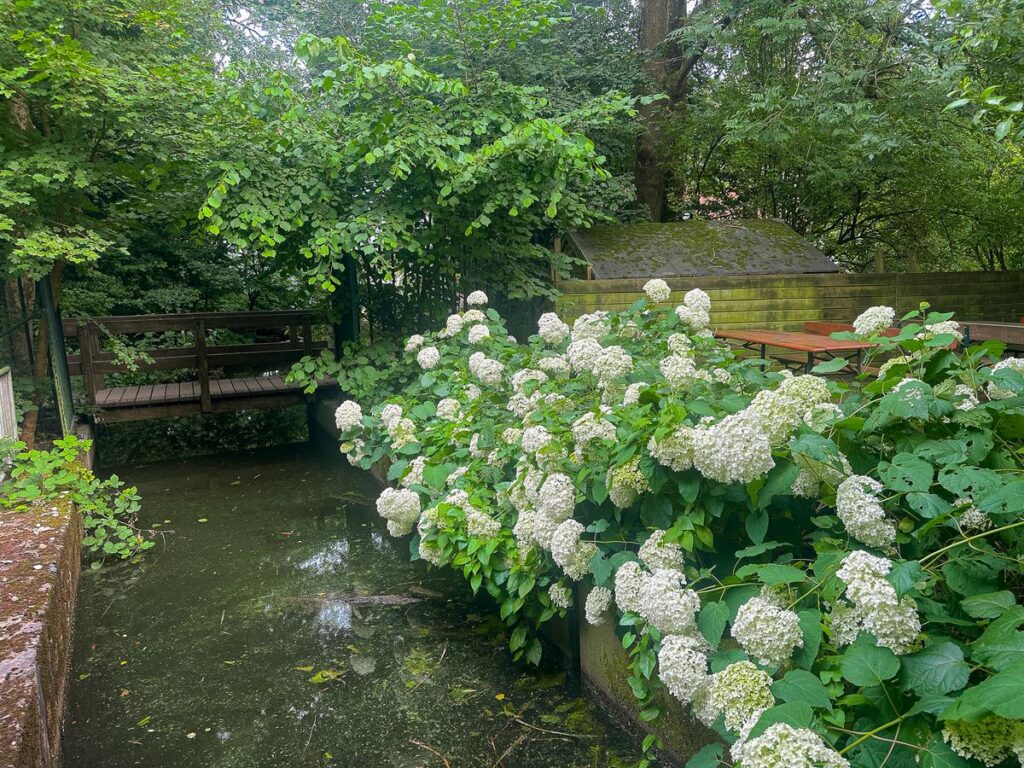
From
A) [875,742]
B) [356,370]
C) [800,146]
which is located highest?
[800,146]

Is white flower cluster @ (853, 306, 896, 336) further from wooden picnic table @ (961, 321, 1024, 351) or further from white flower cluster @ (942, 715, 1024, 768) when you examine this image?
wooden picnic table @ (961, 321, 1024, 351)

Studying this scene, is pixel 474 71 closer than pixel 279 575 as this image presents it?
No

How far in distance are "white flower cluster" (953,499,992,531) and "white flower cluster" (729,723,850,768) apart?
61 centimetres

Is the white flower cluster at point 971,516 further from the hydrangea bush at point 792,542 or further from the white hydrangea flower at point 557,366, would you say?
the white hydrangea flower at point 557,366

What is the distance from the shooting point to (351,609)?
3.52m

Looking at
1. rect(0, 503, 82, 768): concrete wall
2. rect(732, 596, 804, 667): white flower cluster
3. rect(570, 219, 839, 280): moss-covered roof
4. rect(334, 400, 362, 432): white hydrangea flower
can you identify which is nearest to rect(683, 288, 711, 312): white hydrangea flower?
rect(334, 400, 362, 432): white hydrangea flower

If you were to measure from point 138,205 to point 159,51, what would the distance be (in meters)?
1.38

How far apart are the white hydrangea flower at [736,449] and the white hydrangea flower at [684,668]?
0.42m

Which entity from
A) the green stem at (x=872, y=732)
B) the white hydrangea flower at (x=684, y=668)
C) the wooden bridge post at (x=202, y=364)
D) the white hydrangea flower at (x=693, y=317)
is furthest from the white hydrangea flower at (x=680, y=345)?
the wooden bridge post at (x=202, y=364)

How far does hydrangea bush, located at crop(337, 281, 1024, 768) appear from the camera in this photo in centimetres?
125

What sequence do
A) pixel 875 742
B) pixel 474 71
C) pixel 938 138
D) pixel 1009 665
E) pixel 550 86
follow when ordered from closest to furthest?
pixel 1009 665 → pixel 875 742 → pixel 474 71 → pixel 550 86 → pixel 938 138

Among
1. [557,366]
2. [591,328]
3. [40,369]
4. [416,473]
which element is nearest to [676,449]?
[557,366]

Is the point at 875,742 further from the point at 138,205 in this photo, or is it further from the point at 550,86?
the point at 550,86

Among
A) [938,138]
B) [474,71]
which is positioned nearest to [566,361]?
[474,71]
